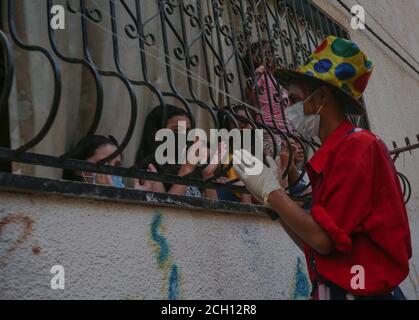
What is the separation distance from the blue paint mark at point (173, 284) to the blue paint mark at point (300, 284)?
1.03m

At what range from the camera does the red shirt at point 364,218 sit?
146 centimetres

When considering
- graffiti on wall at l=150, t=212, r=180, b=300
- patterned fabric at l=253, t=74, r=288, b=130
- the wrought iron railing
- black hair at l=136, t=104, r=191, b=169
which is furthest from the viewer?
patterned fabric at l=253, t=74, r=288, b=130

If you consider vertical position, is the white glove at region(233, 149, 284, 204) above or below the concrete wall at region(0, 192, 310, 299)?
above

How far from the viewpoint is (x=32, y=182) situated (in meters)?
1.58

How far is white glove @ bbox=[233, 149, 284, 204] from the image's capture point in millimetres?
1638

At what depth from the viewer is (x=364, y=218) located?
1.49m

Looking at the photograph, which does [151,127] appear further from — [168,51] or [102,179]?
[102,179]

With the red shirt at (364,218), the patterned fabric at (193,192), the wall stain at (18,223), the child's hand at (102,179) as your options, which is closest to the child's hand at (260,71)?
the patterned fabric at (193,192)

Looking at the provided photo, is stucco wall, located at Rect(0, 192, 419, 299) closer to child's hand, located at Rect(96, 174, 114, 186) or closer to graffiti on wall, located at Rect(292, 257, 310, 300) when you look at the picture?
graffiti on wall, located at Rect(292, 257, 310, 300)

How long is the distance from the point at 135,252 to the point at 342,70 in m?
1.09

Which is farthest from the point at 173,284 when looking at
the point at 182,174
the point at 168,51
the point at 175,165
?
the point at 168,51

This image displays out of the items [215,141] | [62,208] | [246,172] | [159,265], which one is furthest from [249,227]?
[62,208]

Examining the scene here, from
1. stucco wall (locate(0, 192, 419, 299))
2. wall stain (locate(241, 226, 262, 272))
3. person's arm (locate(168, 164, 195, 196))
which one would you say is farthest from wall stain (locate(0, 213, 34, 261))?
wall stain (locate(241, 226, 262, 272))
